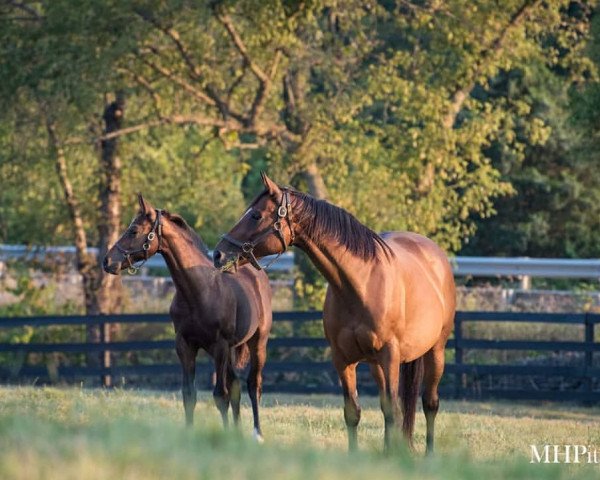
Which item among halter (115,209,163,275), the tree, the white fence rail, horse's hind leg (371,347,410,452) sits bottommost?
the white fence rail

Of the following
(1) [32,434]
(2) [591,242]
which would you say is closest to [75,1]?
(2) [591,242]

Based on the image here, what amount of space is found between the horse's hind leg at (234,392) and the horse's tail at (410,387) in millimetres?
1574

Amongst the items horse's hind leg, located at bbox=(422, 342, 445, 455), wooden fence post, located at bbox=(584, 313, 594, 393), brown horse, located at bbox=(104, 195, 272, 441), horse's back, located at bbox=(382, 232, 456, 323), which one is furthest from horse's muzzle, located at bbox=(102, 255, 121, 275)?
wooden fence post, located at bbox=(584, 313, 594, 393)

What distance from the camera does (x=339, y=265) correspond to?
9359mm

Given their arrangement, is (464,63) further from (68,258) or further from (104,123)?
(68,258)

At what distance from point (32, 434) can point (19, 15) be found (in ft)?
57.8

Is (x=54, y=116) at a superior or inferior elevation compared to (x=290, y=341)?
superior

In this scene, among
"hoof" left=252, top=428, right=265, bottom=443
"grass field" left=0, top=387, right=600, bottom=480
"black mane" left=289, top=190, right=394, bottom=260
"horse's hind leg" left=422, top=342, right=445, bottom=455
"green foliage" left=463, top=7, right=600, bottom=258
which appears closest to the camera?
"grass field" left=0, top=387, right=600, bottom=480

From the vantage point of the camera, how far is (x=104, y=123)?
2322cm

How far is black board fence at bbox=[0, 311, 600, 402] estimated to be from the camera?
Result: 17.8 metres

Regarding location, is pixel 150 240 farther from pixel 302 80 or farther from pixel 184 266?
pixel 302 80

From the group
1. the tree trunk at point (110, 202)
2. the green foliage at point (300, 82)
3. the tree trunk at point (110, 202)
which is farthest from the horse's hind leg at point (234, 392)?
the tree trunk at point (110, 202)

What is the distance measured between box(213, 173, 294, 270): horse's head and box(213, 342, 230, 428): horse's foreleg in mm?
2333

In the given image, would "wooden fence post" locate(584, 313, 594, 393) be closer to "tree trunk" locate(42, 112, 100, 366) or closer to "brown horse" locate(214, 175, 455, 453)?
"brown horse" locate(214, 175, 455, 453)
